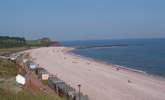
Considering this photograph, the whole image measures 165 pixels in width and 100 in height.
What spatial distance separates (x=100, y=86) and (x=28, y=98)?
2359 cm

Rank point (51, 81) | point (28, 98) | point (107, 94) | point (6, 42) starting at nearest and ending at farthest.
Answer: point (28, 98)
point (51, 81)
point (107, 94)
point (6, 42)

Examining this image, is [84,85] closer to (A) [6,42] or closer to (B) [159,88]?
(B) [159,88]

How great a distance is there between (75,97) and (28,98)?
1047cm

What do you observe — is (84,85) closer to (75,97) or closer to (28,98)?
(75,97)

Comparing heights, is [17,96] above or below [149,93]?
above

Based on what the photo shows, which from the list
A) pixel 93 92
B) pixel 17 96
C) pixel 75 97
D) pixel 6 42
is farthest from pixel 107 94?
pixel 6 42

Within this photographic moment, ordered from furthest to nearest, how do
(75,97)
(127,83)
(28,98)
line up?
(127,83) < (75,97) < (28,98)

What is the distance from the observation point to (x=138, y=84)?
32062mm

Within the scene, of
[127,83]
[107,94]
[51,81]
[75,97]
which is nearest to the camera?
[75,97]

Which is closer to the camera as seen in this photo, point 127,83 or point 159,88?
point 159,88

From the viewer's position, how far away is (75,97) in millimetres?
17312

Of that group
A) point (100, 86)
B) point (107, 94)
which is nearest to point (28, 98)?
point (107, 94)

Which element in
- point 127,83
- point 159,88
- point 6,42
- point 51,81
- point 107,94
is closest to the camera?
point 51,81

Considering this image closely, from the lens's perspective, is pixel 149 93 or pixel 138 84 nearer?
pixel 149 93
